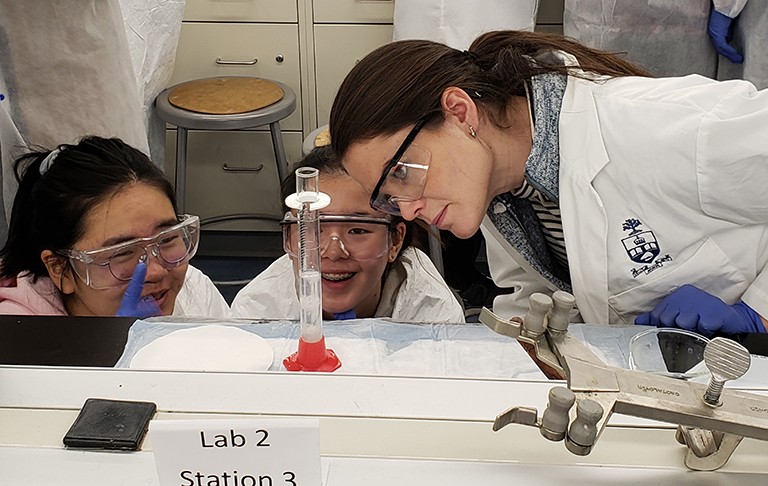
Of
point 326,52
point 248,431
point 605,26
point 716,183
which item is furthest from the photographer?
point 326,52

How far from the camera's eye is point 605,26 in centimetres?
235

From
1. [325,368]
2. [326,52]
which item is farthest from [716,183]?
[326,52]

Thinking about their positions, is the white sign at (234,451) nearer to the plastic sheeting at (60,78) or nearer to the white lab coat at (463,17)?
the plastic sheeting at (60,78)

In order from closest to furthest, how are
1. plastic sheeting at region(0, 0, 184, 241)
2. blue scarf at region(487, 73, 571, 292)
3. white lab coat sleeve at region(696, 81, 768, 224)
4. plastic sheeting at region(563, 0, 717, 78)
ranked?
white lab coat sleeve at region(696, 81, 768, 224) → blue scarf at region(487, 73, 571, 292) → plastic sheeting at region(0, 0, 184, 241) → plastic sheeting at region(563, 0, 717, 78)

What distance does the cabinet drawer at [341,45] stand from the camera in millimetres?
2859

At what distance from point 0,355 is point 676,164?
0.89 m

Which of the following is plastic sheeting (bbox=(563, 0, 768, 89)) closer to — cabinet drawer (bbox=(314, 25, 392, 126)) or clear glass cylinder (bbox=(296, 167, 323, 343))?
cabinet drawer (bbox=(314, 25, 392, 126))

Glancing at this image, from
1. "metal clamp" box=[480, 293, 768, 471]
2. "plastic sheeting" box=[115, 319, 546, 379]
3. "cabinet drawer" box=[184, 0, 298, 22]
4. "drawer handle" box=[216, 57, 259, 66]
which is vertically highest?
"metal clamp" box=[480, 293, 768, 471]

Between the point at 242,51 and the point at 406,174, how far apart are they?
206 centimetres

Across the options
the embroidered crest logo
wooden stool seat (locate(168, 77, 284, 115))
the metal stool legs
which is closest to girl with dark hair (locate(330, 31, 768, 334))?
the embroidered crest logo

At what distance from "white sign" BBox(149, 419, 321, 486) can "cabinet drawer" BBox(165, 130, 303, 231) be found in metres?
2.56

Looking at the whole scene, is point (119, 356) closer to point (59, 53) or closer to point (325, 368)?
point (325, 368)

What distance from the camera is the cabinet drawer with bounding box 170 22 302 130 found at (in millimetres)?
2908

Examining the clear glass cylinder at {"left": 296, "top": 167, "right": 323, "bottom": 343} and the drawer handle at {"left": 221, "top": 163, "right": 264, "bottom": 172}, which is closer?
the clear glass cylinder at {"left": 296, "top": 167, "right": 323, "bottom": 343}
